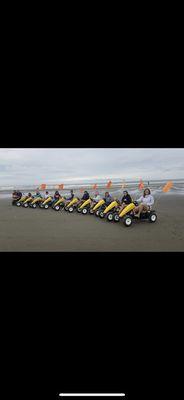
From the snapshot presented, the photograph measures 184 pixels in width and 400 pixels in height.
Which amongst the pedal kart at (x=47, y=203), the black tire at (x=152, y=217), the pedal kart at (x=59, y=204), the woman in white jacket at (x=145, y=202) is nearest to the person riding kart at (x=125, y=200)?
the woman in white jacket at (x=145, y=202)

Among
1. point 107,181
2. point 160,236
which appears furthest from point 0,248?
point 160,236

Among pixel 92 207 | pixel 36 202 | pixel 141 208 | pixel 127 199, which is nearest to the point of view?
pixel 141 208

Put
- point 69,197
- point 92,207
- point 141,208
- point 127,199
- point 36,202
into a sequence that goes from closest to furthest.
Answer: point 141,208, point 127,199, point 92,207, point 69,197, point 36,202

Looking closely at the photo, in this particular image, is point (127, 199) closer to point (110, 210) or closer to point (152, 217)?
point (110, 210)

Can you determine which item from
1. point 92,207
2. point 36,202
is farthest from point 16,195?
point 92,207

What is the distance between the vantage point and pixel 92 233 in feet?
13.3

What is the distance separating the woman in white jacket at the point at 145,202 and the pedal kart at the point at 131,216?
5 cm

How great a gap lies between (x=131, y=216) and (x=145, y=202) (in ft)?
0.92

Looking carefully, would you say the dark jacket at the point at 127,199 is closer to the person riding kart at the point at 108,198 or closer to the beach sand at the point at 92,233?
the person riding kart at the point at 108,198

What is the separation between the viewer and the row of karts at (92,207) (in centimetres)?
416

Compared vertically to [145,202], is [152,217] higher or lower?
lower

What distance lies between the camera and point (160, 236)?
3955 millimetres

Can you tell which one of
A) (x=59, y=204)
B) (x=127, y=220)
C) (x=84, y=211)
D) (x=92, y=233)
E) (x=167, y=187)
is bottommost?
(x=92, y=233)

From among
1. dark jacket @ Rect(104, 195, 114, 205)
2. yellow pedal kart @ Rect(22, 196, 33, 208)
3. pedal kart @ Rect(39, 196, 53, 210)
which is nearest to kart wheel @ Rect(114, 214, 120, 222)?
dark jacket @ Rect(104, 195, 114, 205)
